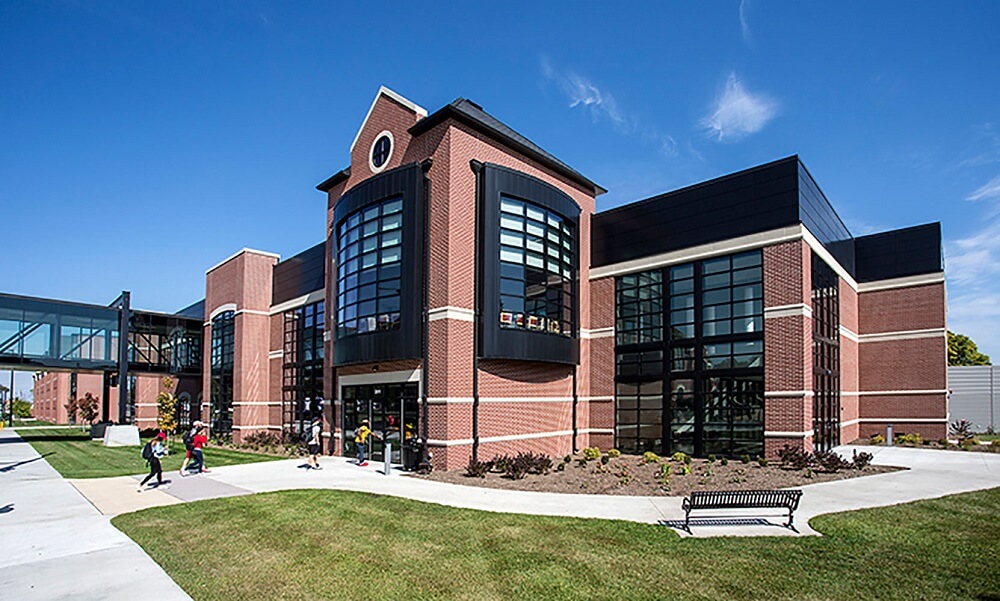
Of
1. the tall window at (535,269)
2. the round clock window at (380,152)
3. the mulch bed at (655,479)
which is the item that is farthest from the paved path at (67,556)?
the round clock window at (380,152)

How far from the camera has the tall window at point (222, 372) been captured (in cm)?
3622

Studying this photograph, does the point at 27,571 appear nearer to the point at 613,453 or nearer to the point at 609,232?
the point at 613,453

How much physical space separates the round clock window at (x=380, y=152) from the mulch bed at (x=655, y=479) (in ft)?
40.1

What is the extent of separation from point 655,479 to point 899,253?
20261 mm

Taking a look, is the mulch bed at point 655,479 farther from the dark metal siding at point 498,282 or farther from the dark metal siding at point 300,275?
the dark metal siding at point 300,275

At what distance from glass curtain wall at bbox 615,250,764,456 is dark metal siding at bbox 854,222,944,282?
1218 centimetres

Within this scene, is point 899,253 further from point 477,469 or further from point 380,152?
point 380,152

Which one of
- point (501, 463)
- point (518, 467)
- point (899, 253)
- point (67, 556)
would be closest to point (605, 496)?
point (518, 467)

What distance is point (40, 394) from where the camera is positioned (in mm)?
104062

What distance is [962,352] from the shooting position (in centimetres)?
5434

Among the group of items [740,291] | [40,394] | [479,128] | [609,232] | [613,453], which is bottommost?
[40,394]

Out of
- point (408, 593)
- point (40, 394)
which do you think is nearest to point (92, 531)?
point (408, 593)

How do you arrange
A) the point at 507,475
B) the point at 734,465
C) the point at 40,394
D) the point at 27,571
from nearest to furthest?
the point at 27,571 → the point at 507,475 → the point at 734,465 → the point at 40,394

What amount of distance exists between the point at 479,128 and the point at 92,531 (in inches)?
637
